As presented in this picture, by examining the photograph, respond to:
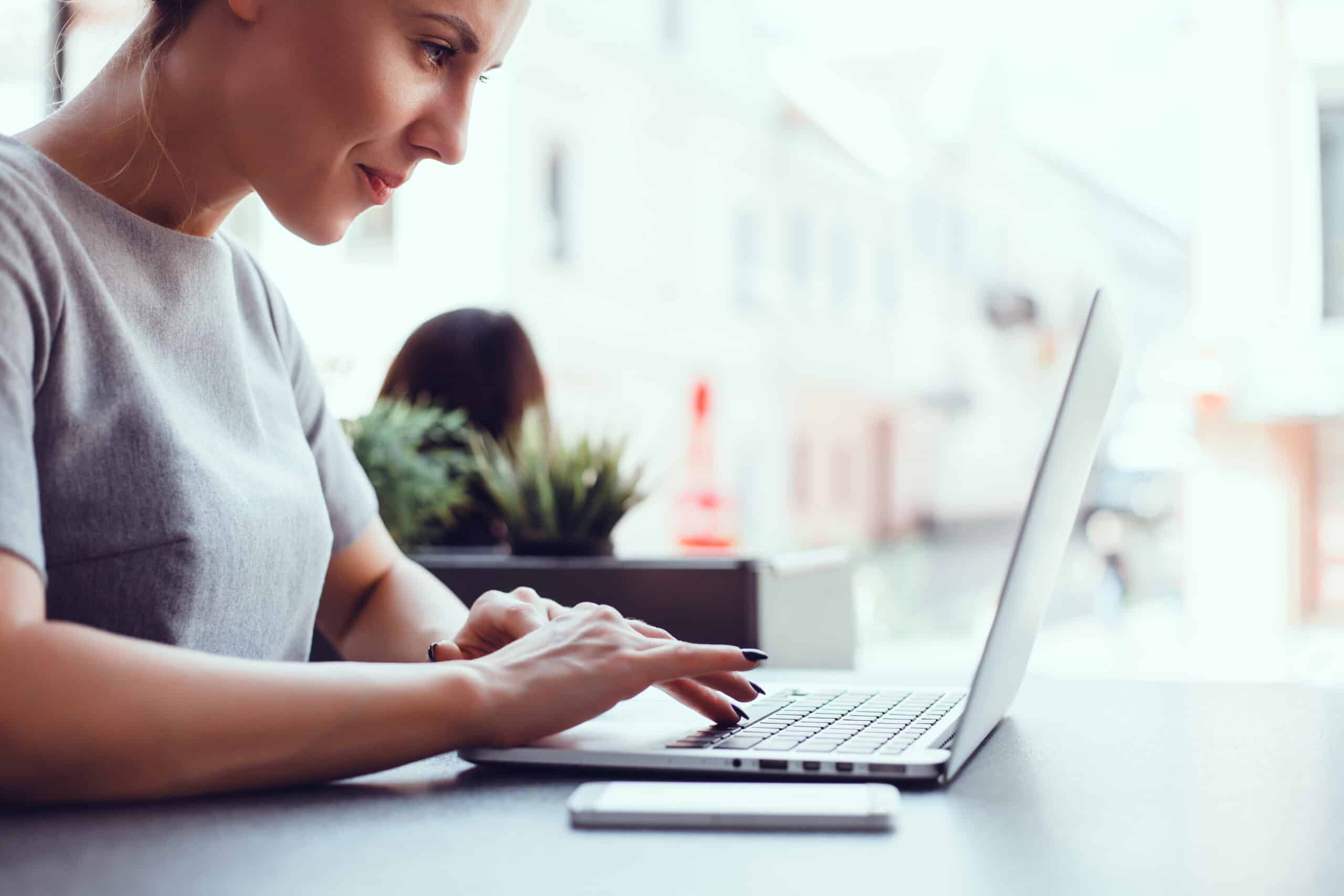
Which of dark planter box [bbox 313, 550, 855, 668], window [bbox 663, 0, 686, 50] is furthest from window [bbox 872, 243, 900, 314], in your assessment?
dark planter box [bbox 313, 550, 855, 668]

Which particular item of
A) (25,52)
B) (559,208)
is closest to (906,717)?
(25,52)

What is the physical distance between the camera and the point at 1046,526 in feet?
1.96

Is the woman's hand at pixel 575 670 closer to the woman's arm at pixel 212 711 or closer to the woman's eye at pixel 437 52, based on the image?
the woman's arm at pixel 212 711

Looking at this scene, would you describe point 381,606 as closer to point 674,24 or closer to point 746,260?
point 674,24

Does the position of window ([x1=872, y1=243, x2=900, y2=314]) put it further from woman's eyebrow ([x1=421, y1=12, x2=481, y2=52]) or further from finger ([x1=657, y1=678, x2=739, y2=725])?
finger ([x1=657, y1=678, x2=739, y2=725])

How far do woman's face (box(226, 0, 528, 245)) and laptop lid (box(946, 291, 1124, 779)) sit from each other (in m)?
0.41

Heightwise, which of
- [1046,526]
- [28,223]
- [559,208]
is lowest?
[1046,526]

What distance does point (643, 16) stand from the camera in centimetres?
706

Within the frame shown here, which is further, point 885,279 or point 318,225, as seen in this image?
point 885,279

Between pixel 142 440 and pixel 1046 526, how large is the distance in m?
0.50

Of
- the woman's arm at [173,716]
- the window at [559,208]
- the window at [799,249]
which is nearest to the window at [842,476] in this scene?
the window at [799,249]

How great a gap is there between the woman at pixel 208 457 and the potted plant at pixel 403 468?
82cm

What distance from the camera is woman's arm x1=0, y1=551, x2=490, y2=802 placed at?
52cm

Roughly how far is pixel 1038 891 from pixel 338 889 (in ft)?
0.76
